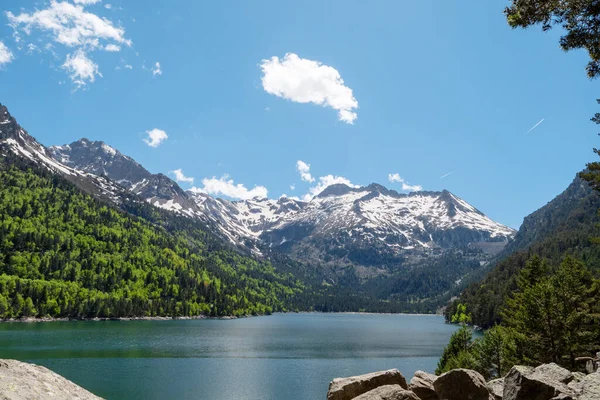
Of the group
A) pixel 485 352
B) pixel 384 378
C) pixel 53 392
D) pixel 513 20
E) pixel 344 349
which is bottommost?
pixel 344 349

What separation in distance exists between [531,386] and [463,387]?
4.05m

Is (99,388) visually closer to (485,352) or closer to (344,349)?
(485,352)

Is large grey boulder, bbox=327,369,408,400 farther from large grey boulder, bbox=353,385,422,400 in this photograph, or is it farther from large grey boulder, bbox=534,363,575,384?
large grey boulder, bbox=534,363,575,384

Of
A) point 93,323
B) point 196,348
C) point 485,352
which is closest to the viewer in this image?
point 485,352

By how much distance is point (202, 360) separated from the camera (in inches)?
4289

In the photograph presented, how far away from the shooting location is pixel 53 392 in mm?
11992

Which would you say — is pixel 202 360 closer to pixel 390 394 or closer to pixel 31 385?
pixel 390 394

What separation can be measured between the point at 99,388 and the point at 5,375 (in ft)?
239

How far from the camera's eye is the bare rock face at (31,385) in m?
10.8

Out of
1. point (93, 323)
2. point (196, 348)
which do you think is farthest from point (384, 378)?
point (93, 323)

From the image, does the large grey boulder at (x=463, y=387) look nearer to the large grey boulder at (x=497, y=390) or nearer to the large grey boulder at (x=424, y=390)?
the large grey boulder at (x=424, y=390)

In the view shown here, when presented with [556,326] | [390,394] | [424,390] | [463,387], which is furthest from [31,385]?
[556,326]

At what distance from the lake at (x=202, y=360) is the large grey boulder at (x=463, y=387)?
57.0 meters

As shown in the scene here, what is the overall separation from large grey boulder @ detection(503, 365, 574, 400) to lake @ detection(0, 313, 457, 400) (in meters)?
60.2
